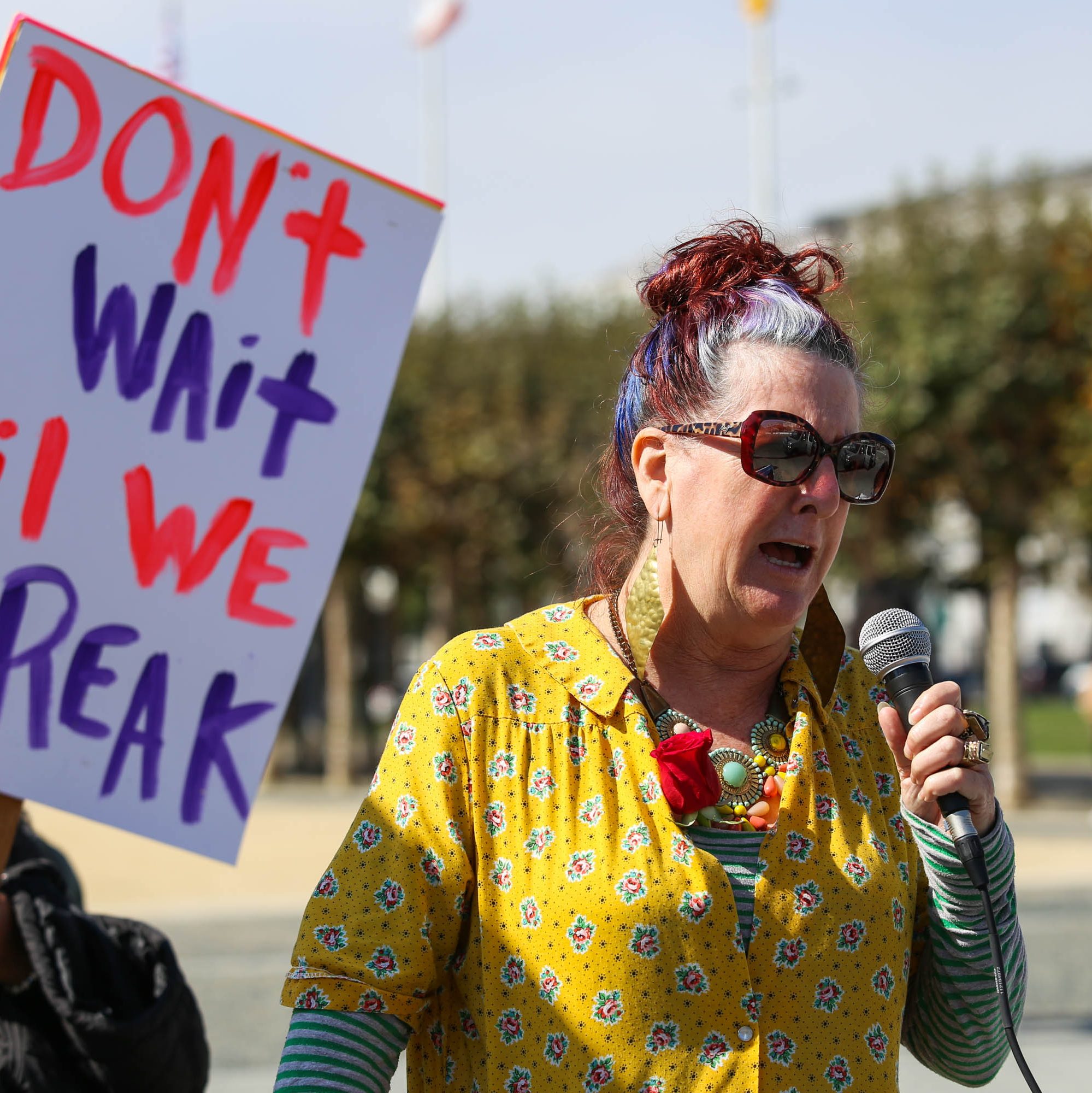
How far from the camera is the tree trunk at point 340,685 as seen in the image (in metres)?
19.6

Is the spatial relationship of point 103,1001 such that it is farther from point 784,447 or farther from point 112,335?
point 784,447

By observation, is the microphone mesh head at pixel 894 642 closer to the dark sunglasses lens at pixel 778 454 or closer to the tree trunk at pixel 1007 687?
the dark sunglasses lens at pixel 778 454

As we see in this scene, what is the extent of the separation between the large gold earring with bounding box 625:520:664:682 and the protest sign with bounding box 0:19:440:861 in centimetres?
61

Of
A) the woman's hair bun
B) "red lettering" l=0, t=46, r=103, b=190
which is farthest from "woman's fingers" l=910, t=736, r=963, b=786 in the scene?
"red lettering" l=0, t=46, r=103, b=190

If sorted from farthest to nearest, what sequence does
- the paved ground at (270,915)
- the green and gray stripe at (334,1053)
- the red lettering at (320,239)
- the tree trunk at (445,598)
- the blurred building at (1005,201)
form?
the tree trunk at (445,598), the blurred building at (1005,201), the paved ground at (270,915), the red lettering at (320,239), the green and gray stripe at (334,1053)

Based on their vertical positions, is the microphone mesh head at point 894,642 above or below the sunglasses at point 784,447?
below

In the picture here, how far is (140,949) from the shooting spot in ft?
7.72

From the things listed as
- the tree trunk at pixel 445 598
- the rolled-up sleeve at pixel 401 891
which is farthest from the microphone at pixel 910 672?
the tree trunk at pixel 445 598

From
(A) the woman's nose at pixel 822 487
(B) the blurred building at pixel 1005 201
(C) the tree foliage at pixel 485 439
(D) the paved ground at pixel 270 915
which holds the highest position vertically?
(B) the blurred building at pixel 1005 201

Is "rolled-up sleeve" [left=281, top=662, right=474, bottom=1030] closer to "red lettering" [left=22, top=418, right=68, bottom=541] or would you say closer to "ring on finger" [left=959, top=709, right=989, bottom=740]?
"ring on finger" [left=959, top=709, right=989, bottom=740]

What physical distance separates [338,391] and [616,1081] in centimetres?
124

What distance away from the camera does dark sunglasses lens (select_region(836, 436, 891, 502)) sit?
1856 millimetres

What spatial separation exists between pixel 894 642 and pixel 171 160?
1.35m

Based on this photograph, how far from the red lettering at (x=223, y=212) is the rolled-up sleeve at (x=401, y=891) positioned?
0.99m
